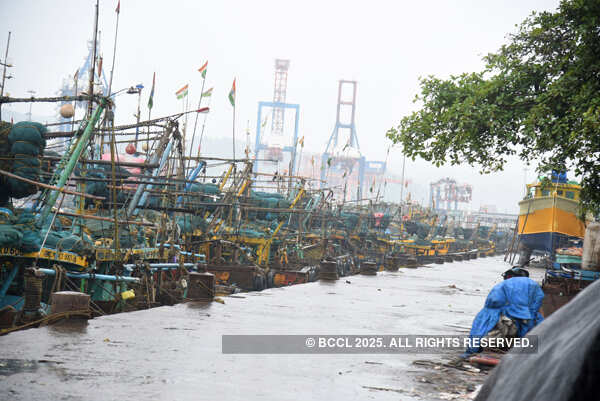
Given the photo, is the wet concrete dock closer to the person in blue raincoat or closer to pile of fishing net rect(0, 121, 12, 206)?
the person in blue raincoat

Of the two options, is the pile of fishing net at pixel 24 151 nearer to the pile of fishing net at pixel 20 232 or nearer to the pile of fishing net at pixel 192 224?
the pile of fishing net at pixel 20 232

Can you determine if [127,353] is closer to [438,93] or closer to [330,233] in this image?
[438,93]

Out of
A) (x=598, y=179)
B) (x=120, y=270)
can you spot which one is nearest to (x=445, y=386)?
(x=598, y=179)

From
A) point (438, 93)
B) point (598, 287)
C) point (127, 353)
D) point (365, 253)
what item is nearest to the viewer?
point (598, 287)

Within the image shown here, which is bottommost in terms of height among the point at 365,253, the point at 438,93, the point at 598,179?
the point at 365,253

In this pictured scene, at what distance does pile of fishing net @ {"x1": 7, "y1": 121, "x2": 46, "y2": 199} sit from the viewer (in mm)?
14469

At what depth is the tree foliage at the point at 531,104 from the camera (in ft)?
36.5

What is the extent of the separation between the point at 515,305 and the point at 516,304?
19 millimetres

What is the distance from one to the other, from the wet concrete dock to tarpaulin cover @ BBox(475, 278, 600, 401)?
4.24 metres

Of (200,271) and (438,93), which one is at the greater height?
(438,93)

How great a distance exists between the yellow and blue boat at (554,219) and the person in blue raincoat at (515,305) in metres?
21.6

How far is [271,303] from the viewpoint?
12344mm

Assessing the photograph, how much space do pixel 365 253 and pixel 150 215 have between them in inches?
915

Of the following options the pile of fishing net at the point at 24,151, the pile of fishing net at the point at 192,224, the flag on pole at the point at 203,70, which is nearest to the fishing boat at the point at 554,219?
the pile of fishing net at the point at 192,224
